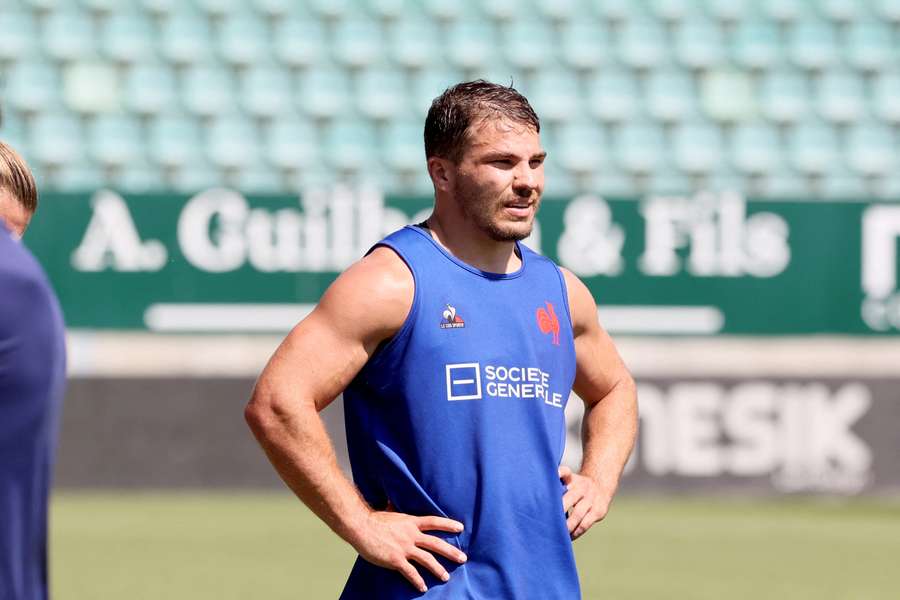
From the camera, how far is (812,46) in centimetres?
1277

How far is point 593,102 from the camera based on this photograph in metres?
12.6

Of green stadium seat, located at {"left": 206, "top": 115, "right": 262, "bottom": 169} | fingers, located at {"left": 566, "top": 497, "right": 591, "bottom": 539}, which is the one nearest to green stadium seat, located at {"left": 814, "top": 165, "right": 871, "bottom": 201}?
green stadium seat, located at {"left": 206, "top": 115, "right": 262, "bottom": 169}

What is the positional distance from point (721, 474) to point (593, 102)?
3.35 m

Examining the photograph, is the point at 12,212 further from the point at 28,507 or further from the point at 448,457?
the point at 448,457

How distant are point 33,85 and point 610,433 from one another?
31.1ft

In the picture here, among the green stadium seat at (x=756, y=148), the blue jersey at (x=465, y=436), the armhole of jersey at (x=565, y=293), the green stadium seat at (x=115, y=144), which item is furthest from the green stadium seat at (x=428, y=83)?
the blue jersey at (x=465, y=436)

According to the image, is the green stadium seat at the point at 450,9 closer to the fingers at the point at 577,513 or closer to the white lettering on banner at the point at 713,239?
the white lettering on banner at the point at 713,239

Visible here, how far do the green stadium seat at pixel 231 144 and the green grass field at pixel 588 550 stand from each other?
8.81ft

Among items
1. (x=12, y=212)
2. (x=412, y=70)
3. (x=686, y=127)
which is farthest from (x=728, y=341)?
(x=12, y=212)

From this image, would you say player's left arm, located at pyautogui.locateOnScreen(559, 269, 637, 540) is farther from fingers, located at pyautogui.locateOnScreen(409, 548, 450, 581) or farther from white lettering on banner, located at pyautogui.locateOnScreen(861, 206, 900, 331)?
white lettering on banner, located at pyautogui.locateOnScreen(861, 206, 900, 331)

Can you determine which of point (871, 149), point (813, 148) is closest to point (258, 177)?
point (813, 148)

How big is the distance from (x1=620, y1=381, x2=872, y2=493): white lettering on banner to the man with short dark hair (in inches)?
300

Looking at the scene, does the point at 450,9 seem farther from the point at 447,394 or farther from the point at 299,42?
the point at 447,394

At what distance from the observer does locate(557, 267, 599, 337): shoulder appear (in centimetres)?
345
